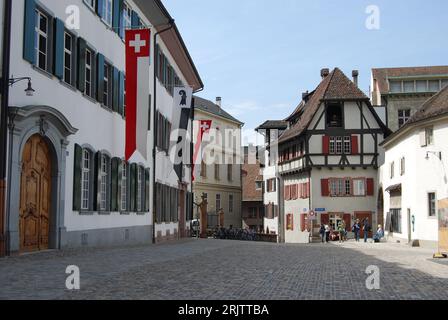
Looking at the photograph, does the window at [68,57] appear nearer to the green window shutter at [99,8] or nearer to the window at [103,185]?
the green window shutter at [99,8]

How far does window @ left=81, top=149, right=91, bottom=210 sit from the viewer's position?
1945cm

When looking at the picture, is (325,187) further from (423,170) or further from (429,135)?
(429,135)

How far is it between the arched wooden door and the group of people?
30.4 meters

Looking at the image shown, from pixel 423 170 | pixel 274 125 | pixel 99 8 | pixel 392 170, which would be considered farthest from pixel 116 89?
pixel 274 125

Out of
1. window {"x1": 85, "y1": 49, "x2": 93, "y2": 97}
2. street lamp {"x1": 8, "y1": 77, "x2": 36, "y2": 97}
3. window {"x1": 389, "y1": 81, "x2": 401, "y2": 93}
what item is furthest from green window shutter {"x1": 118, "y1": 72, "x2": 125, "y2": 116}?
window {"x1": 389, "y1": 81, "x2": 401, "y2": 93}

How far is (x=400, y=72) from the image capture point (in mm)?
57812

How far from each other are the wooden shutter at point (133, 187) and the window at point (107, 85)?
390cm

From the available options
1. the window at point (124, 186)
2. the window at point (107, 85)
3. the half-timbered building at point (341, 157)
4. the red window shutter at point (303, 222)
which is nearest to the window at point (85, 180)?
the window at point (107, 85)

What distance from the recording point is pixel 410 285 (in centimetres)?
1161

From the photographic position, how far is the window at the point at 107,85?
21828mm

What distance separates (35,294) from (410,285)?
667 cm

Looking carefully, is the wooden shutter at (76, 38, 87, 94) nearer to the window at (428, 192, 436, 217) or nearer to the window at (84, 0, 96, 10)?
the window at (84, 0, 96, 10)

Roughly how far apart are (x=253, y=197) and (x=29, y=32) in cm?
6219
